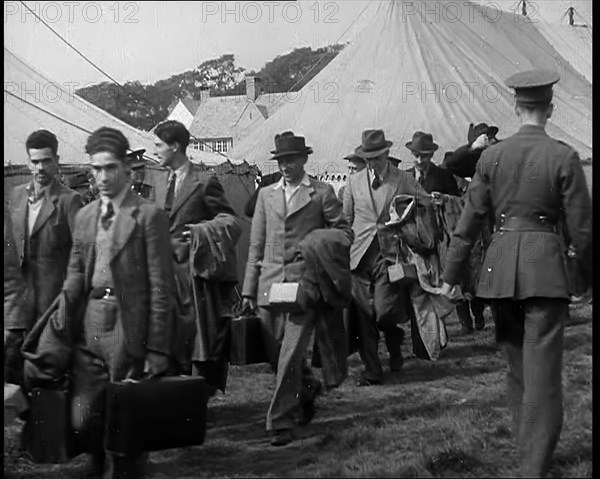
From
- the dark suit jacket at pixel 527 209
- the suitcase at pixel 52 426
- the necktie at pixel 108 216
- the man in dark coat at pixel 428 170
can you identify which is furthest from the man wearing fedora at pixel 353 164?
the suitcase at pixel 52 426

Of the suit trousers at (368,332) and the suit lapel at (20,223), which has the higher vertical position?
the suit lapel at (20,223)

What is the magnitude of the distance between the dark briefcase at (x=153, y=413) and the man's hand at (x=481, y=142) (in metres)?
1.72

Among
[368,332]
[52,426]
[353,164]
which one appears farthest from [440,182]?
[52,426]

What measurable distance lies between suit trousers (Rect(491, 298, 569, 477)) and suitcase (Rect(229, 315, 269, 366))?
139 centimetres

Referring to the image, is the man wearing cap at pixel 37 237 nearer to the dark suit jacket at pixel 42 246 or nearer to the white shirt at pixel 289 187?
the dark suit jacket at pixel 42 246

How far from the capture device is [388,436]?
18.6 feet

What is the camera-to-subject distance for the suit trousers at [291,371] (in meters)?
5.66

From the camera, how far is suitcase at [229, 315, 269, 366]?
19.2 feet

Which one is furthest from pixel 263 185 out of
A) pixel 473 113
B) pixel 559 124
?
pixel 559 124

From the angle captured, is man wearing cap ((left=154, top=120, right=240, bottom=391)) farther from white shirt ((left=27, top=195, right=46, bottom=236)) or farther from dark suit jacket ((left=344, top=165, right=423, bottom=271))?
dark suit jacket ((left=344, top=165, right=423, bottom=271))

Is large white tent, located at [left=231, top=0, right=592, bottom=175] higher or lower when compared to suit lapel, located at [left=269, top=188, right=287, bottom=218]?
higher

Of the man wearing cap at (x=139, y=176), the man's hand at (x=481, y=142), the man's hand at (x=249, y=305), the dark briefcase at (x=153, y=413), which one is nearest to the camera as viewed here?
the dark briefcase at (x=153, y=413)

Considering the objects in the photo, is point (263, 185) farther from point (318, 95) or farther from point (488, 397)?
point (488, 397)

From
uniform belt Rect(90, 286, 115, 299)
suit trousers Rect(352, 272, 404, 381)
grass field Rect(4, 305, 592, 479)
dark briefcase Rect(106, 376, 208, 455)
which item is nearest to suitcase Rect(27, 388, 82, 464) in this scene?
dark briefcase Rect(106, 376, 208, 455)
